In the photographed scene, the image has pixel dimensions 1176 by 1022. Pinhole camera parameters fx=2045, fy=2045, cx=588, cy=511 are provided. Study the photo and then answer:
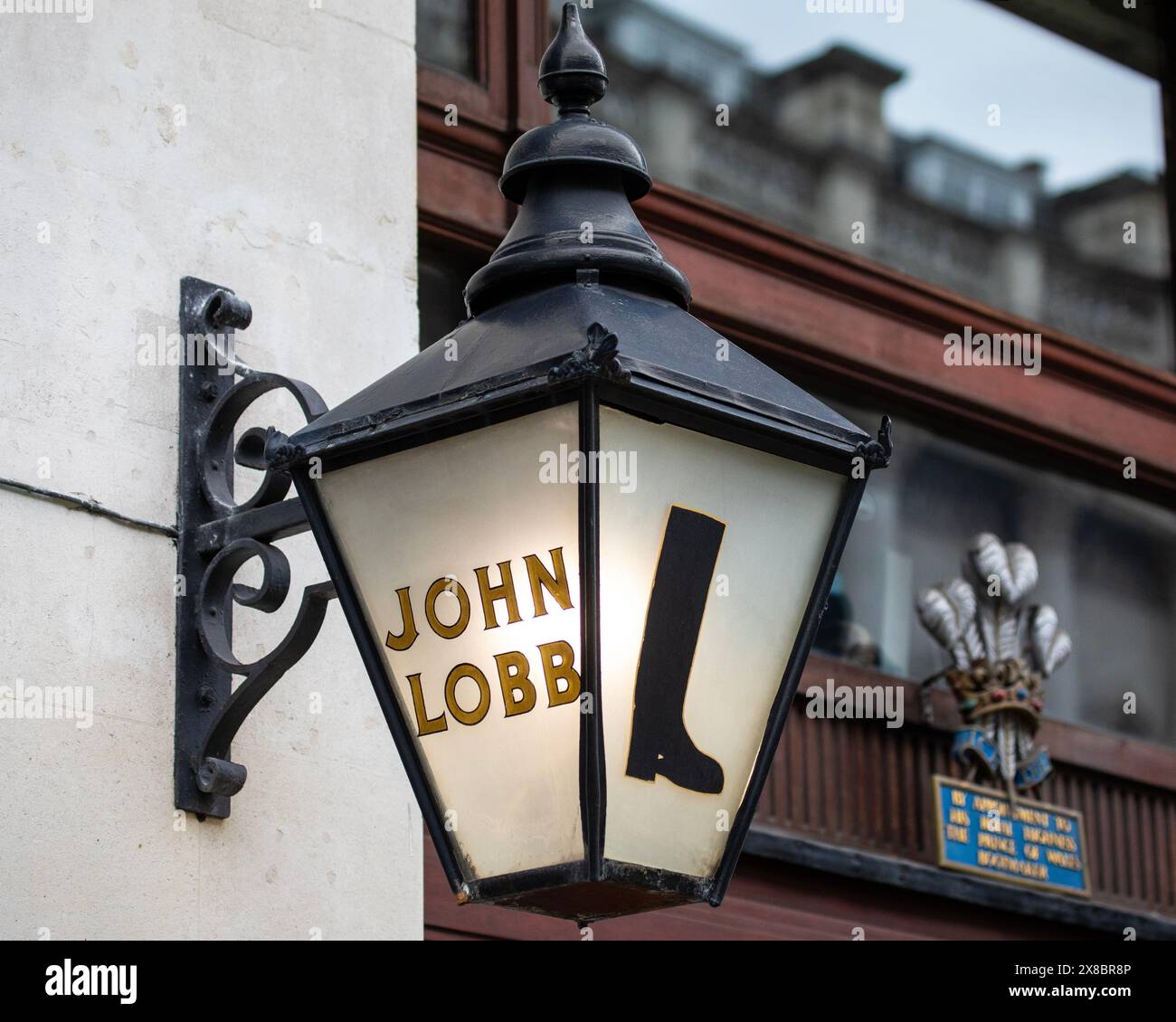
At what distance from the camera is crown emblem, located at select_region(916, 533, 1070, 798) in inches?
247

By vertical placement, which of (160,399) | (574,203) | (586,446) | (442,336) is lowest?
(586,446)

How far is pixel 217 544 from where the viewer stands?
3617 mm

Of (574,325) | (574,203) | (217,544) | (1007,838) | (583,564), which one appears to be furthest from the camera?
(1007,838)

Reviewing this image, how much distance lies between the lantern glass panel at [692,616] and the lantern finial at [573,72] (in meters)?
0.74

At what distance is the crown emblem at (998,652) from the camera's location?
629 cm

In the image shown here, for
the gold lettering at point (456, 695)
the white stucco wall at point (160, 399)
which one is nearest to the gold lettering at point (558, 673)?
the gold lettering at point (456, 695)

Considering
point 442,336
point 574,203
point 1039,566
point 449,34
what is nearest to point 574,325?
point 574,203

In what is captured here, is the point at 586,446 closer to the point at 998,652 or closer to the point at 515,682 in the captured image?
the point at 515,682

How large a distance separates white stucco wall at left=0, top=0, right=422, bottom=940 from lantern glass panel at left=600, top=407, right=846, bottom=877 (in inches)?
47.1

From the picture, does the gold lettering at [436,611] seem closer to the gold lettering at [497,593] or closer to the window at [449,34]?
the gold lettering at [497,593]

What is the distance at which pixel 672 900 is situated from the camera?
2.73 metres

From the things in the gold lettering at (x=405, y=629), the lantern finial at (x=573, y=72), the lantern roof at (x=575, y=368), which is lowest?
the gold lettering at (x=405, y=629)

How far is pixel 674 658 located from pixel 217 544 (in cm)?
115

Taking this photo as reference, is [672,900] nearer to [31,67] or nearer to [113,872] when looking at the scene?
[113,872]
